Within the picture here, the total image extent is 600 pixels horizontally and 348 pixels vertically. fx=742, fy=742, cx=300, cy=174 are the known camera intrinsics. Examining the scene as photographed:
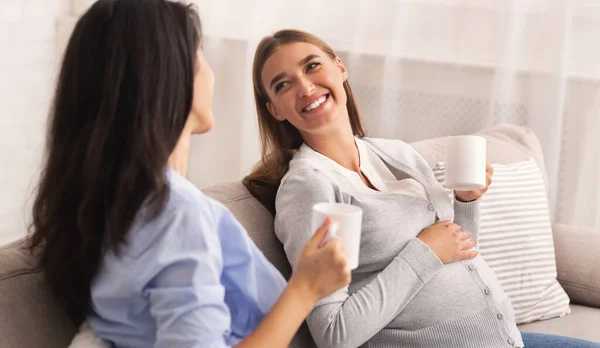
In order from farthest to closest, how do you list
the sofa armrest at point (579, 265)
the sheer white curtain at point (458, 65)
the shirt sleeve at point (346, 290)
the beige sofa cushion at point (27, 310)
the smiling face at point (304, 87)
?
1. the sheer white curtain at point (458, 65)
2. the sofa armrest at point (579, 265)
3. the smiling face at point (304, 87)
4. the shirt sleeve at point (346, 290)
5. the beige sofa cushion at point (27, 310)

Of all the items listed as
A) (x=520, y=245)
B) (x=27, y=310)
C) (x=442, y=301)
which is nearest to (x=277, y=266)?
(x=442, y=301)

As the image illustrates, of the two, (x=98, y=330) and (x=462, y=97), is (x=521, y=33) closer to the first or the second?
(x=462, y=97)

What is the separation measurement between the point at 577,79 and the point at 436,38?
0.50 m

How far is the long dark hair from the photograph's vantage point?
100 centimetres

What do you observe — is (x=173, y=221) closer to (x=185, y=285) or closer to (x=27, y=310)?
(x=185, y=285)

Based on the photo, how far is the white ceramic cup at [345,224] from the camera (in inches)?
41.8

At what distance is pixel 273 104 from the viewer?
171 centimetres

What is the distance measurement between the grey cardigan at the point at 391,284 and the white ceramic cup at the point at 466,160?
0.15 metres

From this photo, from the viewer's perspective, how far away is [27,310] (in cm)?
114

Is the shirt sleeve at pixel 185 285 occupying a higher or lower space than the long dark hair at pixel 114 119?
lower

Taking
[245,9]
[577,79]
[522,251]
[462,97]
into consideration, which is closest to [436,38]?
[462,97]

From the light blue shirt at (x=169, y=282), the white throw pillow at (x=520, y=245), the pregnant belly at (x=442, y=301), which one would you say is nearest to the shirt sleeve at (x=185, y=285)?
the light blue shirt at (x=169, y=282)

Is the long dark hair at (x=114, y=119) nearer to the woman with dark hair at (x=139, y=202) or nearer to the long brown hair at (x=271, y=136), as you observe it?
the woman with dark hair at (x=139, y=202)

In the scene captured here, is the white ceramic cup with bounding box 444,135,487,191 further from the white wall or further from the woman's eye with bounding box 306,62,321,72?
the white wall
